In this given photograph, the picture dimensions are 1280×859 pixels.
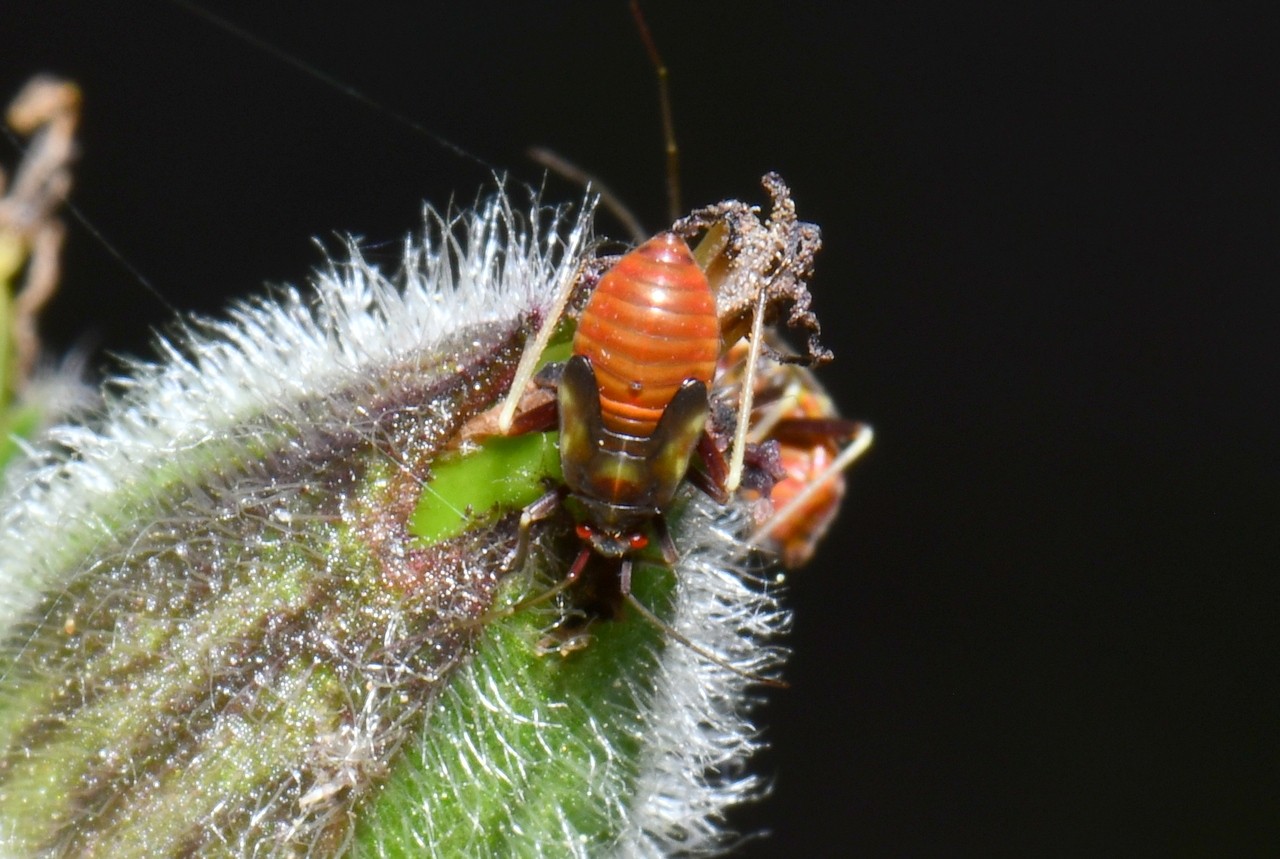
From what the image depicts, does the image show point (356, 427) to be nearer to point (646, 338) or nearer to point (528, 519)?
point (528, 519)

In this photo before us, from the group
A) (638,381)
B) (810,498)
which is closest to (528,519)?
(638,381)

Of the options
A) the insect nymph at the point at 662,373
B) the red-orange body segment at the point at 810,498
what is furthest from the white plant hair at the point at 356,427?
the red-orange body segment at the point at 810,498

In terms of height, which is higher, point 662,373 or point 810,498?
point 662,373

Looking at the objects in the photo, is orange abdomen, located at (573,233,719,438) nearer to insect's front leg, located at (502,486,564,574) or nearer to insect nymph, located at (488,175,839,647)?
insect nymph, located at (488,175,839,647)

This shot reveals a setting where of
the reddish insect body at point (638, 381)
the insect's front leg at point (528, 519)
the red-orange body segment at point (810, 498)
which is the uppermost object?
the reddish insect body at point (638, 381)

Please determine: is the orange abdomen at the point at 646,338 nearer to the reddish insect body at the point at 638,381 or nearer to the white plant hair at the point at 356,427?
the reddish insect body at the point at 638,381

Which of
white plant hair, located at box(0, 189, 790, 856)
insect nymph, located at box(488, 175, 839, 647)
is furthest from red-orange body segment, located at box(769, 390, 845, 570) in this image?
insect nymph, located at box(488, 175, 839, 647)

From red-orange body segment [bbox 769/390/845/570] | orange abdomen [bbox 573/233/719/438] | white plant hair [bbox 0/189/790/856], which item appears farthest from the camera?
red-orange body segment [bbox 769/390/845/570]
